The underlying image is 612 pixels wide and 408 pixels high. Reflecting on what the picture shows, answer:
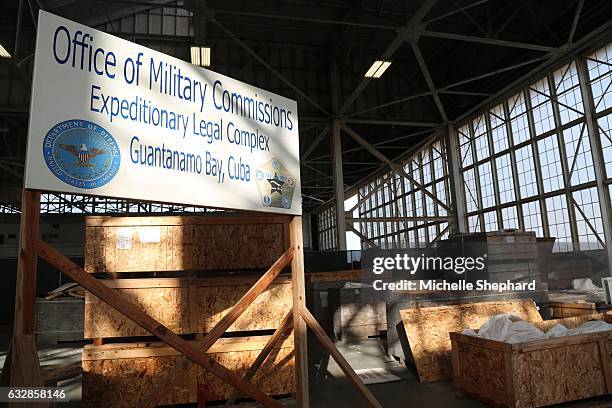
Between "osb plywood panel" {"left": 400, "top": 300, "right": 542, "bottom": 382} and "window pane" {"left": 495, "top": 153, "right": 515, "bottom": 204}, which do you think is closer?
"osb plywood panel" {"left": 400, "top": 300, "right": 542, "bottom": 382}

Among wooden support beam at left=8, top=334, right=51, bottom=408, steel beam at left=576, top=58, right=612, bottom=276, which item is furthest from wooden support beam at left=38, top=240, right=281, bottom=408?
steel beam at left=576, top=58, right=612, bottom=276

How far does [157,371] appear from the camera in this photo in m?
5.36

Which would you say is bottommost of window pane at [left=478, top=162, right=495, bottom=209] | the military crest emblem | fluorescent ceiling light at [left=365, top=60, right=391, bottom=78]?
the military crest emblem

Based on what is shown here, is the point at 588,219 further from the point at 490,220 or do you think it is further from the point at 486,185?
the point at 486,185

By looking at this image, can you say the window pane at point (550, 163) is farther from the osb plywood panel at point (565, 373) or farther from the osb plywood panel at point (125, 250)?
the osb plywood panel at point (125, 250)

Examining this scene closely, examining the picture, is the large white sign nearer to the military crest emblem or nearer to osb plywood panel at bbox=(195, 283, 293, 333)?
the military crest emblem

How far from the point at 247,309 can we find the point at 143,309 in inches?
52.1

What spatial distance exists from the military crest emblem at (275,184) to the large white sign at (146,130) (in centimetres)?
1

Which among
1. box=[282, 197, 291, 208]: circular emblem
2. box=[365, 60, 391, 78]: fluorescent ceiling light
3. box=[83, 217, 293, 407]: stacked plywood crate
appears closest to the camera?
box=[282, 197, 291, 208]: circular emblem

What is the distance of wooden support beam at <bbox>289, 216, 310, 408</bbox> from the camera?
4562 mm

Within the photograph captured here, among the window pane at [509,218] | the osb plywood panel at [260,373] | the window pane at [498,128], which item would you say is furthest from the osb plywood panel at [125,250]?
the window pane at [498,128]

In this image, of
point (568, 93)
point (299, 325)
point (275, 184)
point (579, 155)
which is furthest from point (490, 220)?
point (275, 184)

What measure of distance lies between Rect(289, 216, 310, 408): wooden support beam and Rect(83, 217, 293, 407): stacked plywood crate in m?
1.16

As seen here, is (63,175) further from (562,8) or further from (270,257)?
(562,8)
